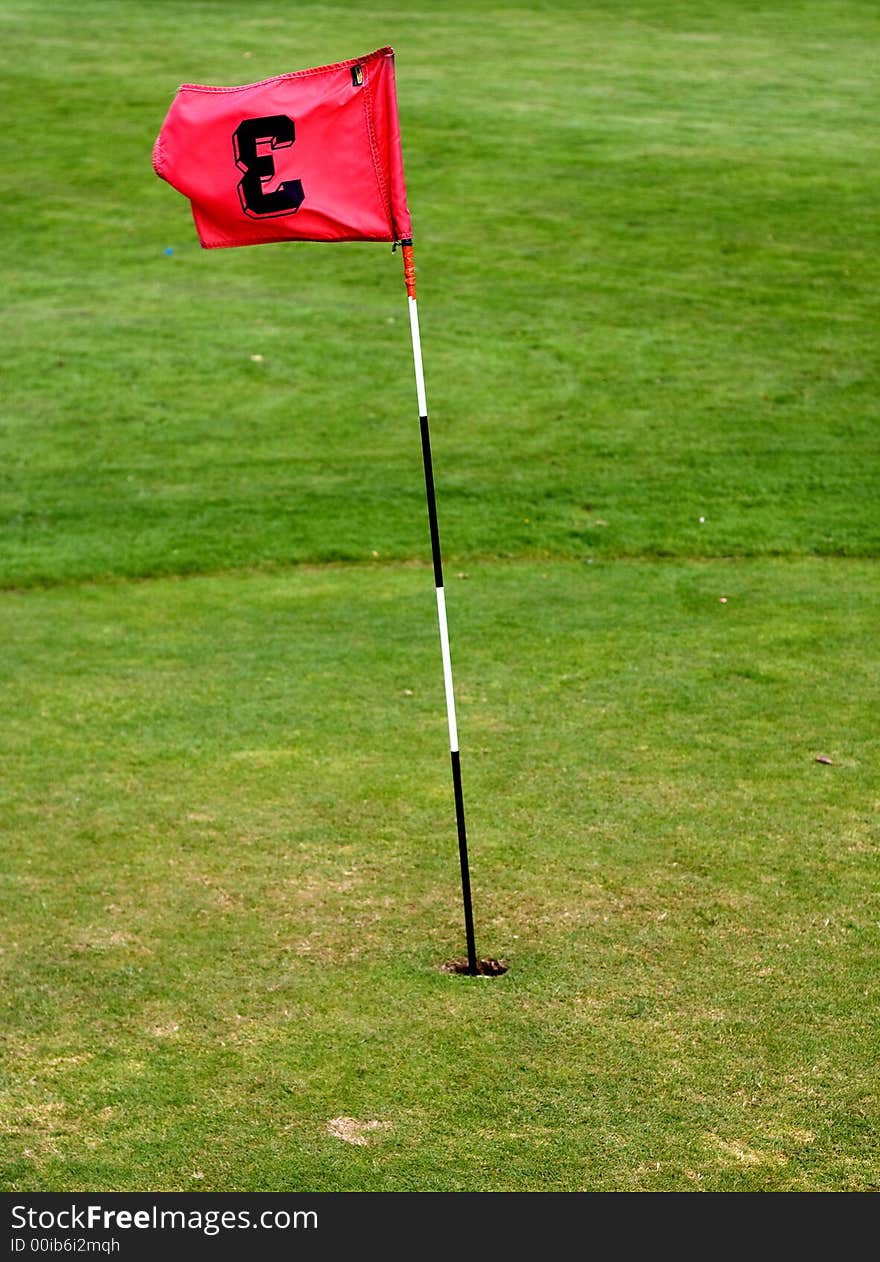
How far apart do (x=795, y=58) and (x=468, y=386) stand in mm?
14714

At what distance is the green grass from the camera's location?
20.3 feet

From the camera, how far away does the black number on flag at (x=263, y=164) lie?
7242 millimetres

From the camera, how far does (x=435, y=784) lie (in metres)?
9.09

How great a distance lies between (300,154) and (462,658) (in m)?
4.79

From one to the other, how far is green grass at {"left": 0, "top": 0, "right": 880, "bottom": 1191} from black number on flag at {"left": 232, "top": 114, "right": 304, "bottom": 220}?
355 centimetres

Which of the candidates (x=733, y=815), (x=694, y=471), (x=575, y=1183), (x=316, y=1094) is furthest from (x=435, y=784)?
(x=694, y=471)

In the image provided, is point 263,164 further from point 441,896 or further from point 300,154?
point 441,896

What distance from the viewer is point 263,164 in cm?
729

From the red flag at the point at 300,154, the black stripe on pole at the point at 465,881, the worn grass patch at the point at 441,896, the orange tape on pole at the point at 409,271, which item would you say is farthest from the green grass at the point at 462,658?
the red flag at the point at 300,154

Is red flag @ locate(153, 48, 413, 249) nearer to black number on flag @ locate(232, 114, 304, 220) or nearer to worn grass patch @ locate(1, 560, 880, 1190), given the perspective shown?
black number on flag @ locate(232, 114, 304, 220)

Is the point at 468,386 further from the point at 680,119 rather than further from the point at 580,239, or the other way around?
the point at 680,119

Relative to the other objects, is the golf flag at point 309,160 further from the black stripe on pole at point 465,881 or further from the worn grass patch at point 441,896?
the worn grass patch at point 441,896

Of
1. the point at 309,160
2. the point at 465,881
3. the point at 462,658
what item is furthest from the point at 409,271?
the point at 462,658

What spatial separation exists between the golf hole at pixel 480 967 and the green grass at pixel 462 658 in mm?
108
